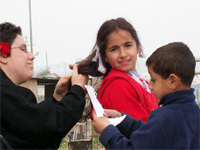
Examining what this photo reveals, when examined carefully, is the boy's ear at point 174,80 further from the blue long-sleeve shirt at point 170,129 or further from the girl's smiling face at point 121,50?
the girl's smiling face at point 121,50

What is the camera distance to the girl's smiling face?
181 centimetres

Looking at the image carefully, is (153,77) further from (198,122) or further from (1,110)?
(1,110)

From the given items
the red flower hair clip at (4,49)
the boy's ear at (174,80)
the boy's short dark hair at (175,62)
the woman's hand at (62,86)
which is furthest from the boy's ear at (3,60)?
the boy's ear at (174,80)

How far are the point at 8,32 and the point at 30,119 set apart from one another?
0.77 m

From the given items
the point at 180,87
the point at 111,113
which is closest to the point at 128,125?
the point at 111,113

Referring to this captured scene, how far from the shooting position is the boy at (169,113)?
1210mm

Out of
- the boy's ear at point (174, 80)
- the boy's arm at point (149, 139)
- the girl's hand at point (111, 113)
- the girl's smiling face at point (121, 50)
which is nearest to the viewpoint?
the boy's arm at point (149, 139)

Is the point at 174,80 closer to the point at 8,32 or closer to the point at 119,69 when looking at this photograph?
the point at 119,69

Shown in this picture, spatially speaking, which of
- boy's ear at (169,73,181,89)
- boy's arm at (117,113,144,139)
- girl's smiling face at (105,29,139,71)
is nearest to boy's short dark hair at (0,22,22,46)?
girl's smiling face at (105,29,139,71)

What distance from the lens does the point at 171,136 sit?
3.97ft

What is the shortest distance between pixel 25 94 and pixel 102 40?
0.79 meters

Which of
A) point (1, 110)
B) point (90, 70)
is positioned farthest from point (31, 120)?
point (90, 70)

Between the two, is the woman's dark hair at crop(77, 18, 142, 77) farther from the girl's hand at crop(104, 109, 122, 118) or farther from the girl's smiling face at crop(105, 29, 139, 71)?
the girl's hand at crop(104, 109, 122, 118)

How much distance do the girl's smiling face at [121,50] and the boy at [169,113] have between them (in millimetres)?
419
